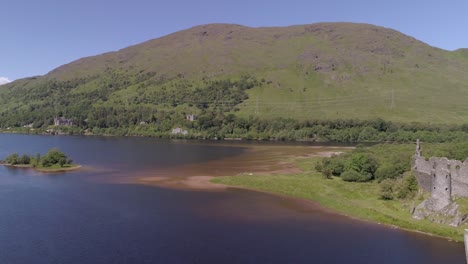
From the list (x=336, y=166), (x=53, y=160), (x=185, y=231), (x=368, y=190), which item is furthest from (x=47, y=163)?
(x=368, y=190)

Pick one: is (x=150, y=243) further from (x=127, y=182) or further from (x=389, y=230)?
(x=127, y=182)

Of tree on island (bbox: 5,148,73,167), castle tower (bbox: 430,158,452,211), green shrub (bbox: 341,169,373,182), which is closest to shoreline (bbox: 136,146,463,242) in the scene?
green shrub (bbox: 341,169,373,182)

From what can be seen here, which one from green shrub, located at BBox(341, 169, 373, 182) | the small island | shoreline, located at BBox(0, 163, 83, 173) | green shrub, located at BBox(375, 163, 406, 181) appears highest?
green shrub, located at BBox(375, 163, 406, 181)

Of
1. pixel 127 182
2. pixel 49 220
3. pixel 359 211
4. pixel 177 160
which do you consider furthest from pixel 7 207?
pixel 177 160

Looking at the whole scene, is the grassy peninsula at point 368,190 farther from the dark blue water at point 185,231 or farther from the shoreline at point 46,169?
the shoreline at point 46,169

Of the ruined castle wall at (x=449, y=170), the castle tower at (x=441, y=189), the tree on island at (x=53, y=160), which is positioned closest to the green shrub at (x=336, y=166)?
the ruined castle wall at (x=449, y=170)

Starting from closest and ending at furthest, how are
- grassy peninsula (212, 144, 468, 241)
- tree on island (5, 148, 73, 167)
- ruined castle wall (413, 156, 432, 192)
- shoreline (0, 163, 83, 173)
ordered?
grassy peninsula (212, 144, 468, 241) < ruined castle wall (413, 156, 432, 192) < shoreline (0, 163, 83, 173) < tree on island (5, 148, 73, 167)

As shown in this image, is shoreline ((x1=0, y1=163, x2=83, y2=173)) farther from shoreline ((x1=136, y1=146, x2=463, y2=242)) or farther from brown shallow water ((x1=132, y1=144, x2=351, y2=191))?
shoreline ((x1=136, y1=146, x2=463, y2=242))

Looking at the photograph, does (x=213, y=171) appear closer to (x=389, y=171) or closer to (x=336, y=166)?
(x=336, y=166)
